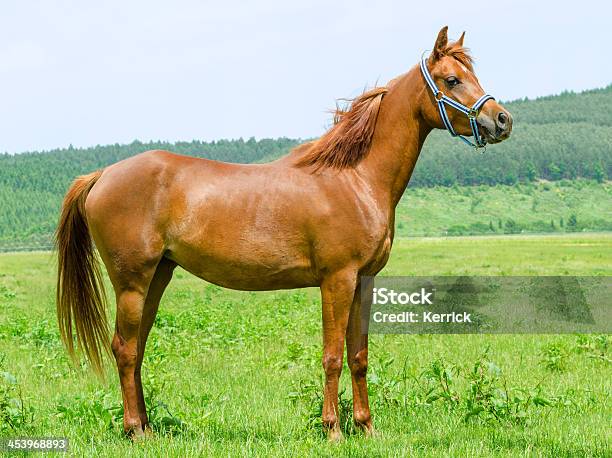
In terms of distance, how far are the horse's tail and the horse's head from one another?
3316 millimetres

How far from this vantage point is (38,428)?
21.8ft

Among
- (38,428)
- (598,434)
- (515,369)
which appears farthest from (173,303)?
(598,434)

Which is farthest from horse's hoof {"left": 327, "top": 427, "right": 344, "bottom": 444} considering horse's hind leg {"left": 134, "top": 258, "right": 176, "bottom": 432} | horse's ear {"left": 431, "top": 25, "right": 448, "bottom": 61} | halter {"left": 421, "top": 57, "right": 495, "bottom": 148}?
horse's ear {"left": 431, "top": 25, "right": 448, "bottom": 61}

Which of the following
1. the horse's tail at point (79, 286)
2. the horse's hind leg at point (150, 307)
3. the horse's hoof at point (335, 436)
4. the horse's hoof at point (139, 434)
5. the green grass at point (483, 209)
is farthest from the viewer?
the green grass at point (483, 209)

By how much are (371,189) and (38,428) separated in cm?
392

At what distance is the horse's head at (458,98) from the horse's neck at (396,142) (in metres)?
0.14

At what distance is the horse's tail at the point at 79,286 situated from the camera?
673 cm

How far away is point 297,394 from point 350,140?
9.41ft

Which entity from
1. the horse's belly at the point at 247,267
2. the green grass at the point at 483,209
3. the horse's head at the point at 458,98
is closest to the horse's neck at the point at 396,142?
the horse's head at the point at 458,98

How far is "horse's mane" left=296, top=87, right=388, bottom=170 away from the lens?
6418 mm

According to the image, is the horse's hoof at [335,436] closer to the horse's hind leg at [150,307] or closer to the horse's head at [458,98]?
the horse's hind leg at [150,307]

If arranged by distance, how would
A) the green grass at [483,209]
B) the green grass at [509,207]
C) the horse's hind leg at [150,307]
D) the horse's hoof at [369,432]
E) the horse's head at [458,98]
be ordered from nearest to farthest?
the horse's head at [458,98]
the horse's hoof at [369,432]
the horse's hind leg at [150,307]
the green grass at [509,207]
the green grass at [483,209]

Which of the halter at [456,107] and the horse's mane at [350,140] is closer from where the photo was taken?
the halter at [456,107]

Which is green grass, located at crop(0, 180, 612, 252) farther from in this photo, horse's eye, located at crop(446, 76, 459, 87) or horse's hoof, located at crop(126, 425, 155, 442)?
horse's hoof, located at crop(126, 425, 155, 442)
